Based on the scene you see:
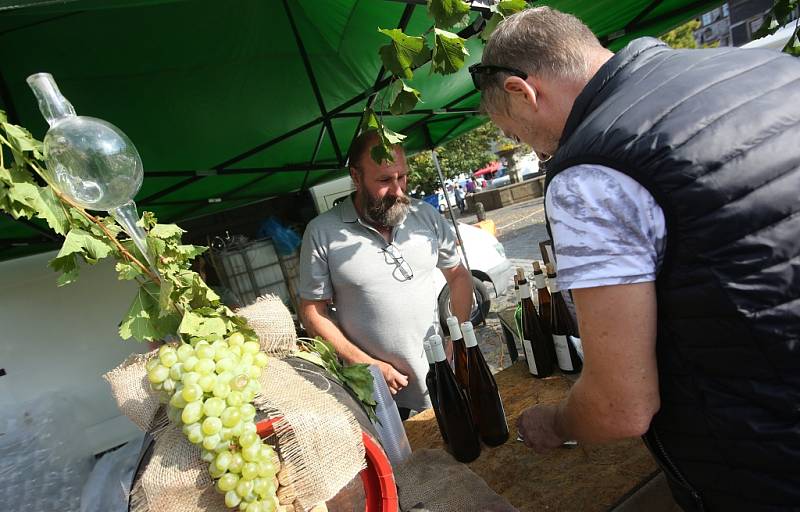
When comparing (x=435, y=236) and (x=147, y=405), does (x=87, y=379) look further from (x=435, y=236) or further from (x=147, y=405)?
(x=147, y=405)

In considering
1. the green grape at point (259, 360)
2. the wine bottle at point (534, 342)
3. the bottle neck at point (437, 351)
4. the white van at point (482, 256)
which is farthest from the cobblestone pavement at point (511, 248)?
the green grape at point (259, 360)

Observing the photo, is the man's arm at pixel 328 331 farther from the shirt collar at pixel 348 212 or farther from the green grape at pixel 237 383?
the green grape at pixel 237 383

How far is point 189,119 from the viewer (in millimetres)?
3104

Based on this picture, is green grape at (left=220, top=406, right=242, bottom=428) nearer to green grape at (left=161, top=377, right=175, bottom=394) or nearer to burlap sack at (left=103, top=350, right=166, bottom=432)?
green grape at (left=161, top=377, right=175, bottom=394)

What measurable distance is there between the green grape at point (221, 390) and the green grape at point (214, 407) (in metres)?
0.01

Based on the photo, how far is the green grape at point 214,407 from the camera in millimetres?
689

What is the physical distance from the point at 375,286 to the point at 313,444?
1.57 m

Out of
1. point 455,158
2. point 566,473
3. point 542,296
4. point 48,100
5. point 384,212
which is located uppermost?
point 455,158

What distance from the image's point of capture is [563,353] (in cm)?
167

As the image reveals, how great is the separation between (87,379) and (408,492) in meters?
4.74

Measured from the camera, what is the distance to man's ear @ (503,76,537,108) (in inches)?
41.8

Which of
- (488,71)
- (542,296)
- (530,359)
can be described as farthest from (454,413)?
(488,71)

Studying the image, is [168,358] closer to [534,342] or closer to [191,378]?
[191,378]

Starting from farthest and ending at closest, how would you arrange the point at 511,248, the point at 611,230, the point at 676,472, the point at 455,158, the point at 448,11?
the point at 455,158 → the point at 511,248 → the point at 448,11 → the point at 676,472 → the point at 611,230
